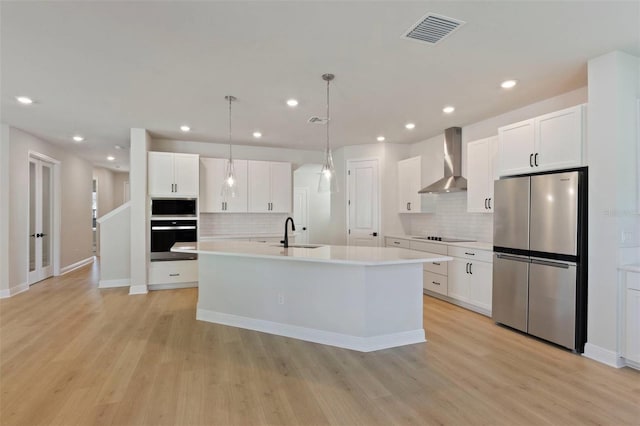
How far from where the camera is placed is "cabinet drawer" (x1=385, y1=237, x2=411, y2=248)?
18.1 feet

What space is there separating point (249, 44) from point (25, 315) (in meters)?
4.43

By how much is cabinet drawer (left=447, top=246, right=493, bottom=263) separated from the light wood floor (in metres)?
0.79

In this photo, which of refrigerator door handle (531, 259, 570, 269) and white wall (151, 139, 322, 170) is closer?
refrigerator door handle (531, 259, 570, 269)

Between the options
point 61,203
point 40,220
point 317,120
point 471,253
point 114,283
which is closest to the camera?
point 471,253

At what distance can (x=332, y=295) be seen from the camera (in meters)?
3.33

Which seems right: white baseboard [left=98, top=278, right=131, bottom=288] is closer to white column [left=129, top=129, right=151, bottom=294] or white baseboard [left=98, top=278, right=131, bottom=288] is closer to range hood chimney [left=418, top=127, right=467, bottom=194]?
white column [left=129, top=129, right=151, bottom=294]

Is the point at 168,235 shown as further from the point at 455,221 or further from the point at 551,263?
the point at 551,263

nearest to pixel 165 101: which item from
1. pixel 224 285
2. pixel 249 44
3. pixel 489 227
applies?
pixel 249 44

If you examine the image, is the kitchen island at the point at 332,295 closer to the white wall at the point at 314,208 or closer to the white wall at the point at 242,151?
the white wall at the point at 242,151

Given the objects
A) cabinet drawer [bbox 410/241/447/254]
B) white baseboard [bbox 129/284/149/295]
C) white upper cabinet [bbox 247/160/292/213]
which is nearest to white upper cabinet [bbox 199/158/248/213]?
white upper cabinet [bbox 247/160/292/213]

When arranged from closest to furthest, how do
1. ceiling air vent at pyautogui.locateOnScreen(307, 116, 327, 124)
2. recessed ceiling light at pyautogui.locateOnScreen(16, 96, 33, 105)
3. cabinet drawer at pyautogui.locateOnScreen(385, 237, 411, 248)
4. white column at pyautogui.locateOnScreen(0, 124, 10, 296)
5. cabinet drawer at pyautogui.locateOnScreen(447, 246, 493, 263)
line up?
1. recessed ceiling light at pyautogui.locateOnScreen(16, 96, 33, 105)
2. cabinet drawer at pyautogui.locateOnScreen(447, 246, 493, 263)
3. ceiling air vent at pyautogui.locateOnScreen(307, 116, 327, 124)
4. white column at pyautogui.locateOnScreen(0, 124, 10, 296)
5. cabinet drawer at pyautogui.locateOnScreen(385, 237, 411, 248)

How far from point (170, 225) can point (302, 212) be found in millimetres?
4980

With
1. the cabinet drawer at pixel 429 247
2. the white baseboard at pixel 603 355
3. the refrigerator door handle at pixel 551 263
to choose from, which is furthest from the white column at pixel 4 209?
the white baseboard at pixel 603 355

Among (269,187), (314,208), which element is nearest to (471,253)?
(269,187)
